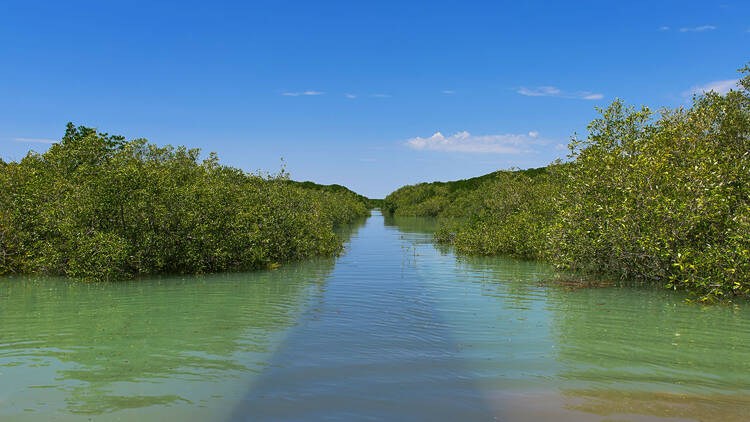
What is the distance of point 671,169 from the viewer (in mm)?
16875

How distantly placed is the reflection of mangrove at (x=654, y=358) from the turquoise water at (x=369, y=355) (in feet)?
0.15

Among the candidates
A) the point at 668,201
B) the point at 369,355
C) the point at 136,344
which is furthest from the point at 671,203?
the point at 136,344

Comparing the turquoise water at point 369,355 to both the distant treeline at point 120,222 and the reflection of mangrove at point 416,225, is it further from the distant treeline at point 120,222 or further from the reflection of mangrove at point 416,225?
the reflection of mangrove at point 416,225

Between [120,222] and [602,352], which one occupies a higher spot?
[120,222]

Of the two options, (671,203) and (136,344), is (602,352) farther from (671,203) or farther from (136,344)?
(136,344)

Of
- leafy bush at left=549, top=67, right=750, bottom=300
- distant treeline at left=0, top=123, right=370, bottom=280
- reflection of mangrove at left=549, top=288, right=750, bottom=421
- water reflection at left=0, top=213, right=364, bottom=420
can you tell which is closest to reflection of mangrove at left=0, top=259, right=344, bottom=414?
water reflection at left=0, top=213, right=364, bottom=420

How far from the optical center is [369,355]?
995 cm

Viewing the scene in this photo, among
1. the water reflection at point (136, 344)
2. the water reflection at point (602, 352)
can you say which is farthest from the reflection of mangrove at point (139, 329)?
the water reflection at point (602, 352)

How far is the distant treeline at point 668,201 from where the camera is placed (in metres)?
14.9

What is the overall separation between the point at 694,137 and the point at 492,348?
13995 millimetres

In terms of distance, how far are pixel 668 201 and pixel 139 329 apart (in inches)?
665

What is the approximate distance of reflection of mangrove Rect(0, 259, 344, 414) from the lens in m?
8.58

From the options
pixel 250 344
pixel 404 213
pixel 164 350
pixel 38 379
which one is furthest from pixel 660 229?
pixel 404 213

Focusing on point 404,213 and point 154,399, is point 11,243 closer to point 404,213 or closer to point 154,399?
point 154,399
